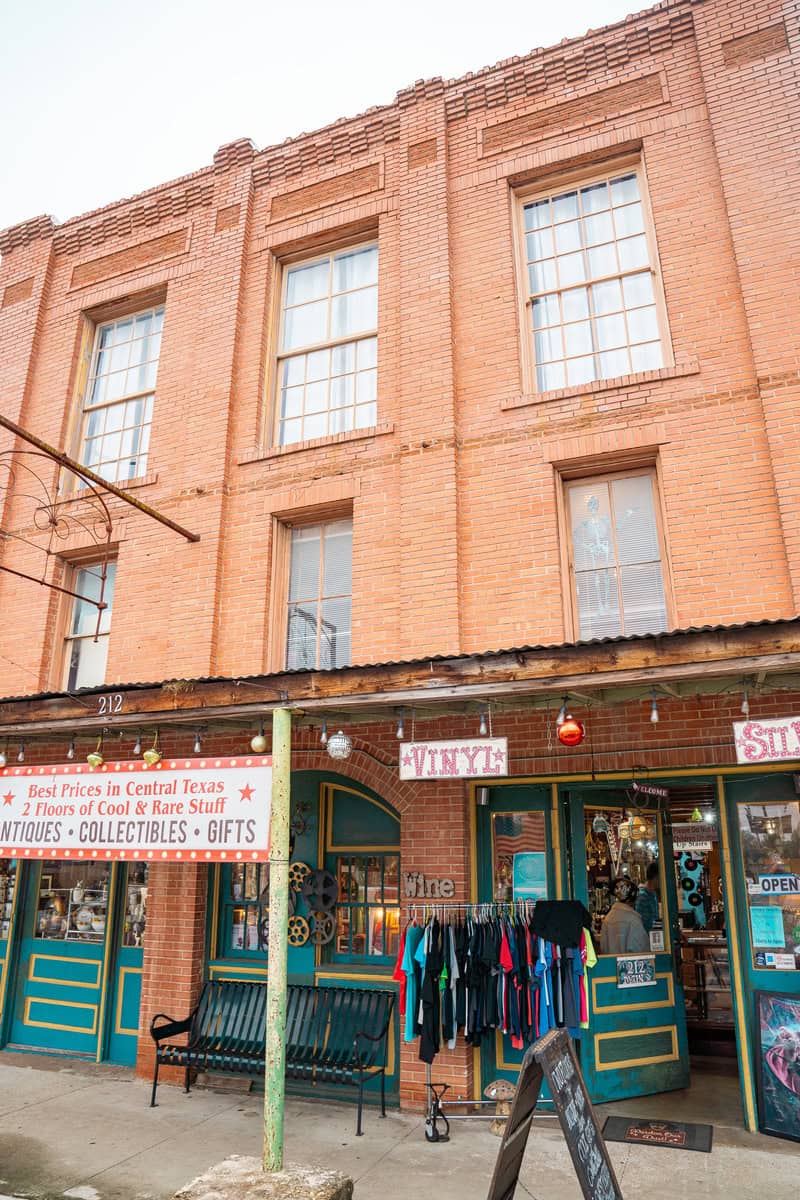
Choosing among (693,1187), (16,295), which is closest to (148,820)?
(693,1187)

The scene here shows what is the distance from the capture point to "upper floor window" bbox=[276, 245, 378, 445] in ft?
32.3

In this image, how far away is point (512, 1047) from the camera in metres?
7.17

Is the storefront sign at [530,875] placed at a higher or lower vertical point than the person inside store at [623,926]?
higher

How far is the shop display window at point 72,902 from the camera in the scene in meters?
9.51

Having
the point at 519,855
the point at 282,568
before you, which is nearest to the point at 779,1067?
the point at 519,855

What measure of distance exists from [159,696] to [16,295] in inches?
346

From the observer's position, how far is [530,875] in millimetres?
7605

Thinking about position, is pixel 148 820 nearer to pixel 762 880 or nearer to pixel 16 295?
pixel 762 880

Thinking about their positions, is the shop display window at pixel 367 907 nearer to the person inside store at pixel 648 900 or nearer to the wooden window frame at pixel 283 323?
the person inside store at pixel 648 900

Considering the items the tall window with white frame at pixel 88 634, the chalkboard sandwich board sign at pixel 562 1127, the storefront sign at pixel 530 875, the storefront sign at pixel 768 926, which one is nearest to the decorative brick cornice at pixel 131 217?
the tall window with white frame at pixel 88 634

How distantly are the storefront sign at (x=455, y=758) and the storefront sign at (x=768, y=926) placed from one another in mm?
2678

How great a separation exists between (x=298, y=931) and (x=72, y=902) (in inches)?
130

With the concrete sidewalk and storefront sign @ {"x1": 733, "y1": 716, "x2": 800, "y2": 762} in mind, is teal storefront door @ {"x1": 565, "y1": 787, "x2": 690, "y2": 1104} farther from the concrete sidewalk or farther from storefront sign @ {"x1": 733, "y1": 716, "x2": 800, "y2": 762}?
storefront sign @ {"x1": 733, "y1": 716, "x2": 800, "y2": 762}

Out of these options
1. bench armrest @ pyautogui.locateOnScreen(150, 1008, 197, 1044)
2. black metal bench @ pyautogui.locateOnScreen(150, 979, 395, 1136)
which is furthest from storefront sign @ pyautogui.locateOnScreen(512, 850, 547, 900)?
bench armrest @ pyautogui.locateOnScreen(150, 1008, 197, 1044)
